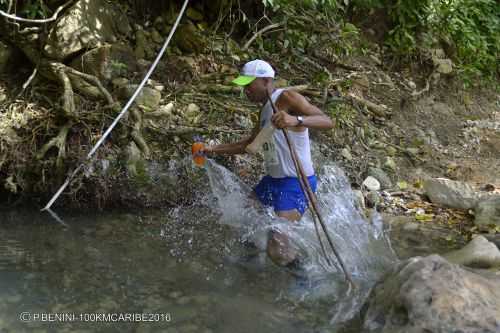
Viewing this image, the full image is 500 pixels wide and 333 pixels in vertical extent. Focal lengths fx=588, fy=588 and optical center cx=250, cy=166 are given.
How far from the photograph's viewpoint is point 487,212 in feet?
16.9

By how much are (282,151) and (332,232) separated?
3.01ft

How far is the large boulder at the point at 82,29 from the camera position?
5.77m

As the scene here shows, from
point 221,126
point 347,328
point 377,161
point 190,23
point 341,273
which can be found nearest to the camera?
point 347,328

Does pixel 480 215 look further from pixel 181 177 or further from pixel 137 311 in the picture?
pixel 137 311

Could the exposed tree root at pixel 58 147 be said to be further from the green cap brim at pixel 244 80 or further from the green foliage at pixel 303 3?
the green foliage at pixel 303 3

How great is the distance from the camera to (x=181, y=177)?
17.6 feet

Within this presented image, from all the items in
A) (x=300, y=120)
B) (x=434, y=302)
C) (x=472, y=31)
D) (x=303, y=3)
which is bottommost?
(x=434, y=302)

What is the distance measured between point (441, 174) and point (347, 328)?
354 centimetres

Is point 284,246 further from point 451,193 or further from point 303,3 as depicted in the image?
point 303,3

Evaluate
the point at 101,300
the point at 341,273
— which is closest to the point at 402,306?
the point at 341,273

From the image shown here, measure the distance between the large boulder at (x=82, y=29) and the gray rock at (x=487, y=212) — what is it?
4.00 metres

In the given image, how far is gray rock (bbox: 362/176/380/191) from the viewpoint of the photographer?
5930 mm

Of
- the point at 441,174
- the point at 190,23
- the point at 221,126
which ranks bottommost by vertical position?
the point at 441,174

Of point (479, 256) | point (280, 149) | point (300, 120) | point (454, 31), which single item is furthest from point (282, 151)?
point (454, 31)
